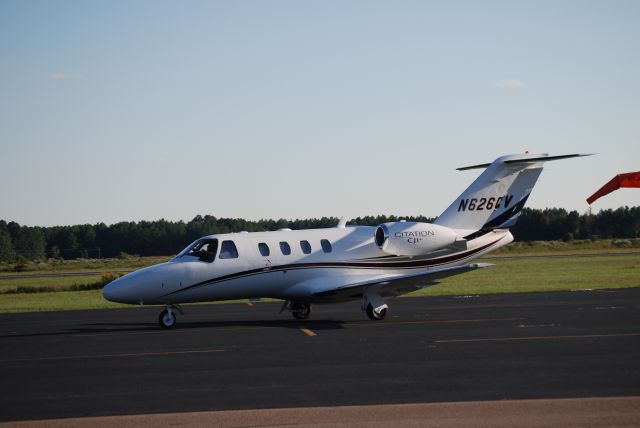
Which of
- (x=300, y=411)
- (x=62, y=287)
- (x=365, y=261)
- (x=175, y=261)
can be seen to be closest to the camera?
(x=300, y=411)

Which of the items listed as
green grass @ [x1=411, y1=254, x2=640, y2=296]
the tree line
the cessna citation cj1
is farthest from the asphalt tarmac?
the tree line

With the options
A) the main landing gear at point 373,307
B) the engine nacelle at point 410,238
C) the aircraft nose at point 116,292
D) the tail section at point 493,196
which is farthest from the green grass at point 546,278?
the aircraft nose at point 116,292

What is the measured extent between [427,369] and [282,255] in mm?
10568

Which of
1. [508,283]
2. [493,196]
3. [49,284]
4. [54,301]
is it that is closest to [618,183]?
[493,196]

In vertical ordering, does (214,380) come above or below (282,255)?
below

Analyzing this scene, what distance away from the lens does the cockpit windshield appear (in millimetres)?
24328

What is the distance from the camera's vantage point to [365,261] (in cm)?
2577

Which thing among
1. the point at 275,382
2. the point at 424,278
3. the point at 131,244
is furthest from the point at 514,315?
the point at 131,244

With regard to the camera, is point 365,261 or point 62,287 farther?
point 62,287

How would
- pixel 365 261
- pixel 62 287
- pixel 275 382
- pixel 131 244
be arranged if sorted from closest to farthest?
pixel 275 382, pixel 365 261, pixel 62 287, pixel 131 244

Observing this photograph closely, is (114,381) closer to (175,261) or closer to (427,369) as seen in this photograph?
(427,369)

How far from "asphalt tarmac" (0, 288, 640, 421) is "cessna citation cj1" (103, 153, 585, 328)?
0.91m

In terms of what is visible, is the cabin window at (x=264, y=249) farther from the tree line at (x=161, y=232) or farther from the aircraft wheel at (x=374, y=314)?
the tree line at (x=161, y=232)

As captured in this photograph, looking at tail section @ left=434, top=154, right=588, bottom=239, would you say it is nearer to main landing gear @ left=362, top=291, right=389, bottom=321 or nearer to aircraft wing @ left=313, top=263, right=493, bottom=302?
aircraft wing @ left=313, top=263, right=493, bottom=302
